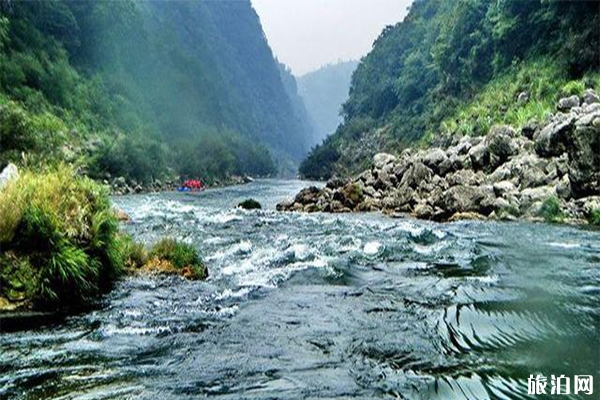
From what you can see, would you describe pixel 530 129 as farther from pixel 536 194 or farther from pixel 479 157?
pixel 536 194

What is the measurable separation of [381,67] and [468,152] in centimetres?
7653

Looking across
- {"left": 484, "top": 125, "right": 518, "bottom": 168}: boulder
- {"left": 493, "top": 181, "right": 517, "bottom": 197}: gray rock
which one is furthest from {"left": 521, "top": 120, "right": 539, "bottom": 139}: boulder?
{"left": 493, "top": 181, "right": 517, "bottom": 197}: gray rock

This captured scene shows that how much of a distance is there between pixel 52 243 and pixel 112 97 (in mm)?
74277

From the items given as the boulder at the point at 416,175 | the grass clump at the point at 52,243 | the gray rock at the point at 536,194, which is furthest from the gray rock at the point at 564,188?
the grass clump at the point at 52,243

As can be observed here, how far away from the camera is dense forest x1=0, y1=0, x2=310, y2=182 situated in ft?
140

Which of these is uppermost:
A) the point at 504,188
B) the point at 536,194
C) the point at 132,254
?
the point at 132,254

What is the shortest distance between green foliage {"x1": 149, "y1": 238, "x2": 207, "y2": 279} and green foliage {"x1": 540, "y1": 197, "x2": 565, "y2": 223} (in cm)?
1273

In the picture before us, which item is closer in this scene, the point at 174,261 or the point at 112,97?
the point at 174,261

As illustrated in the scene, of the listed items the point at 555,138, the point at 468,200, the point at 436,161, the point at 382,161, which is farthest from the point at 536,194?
the point at 382,161

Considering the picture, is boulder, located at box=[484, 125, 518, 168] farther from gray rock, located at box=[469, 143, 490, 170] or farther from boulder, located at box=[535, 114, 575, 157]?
boulder, located at box=[535, 114, 575, 157]

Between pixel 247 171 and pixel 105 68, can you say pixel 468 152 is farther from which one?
pixel 247 171

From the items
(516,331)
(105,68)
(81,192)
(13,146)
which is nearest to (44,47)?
(105,68)

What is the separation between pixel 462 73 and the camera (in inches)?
2292

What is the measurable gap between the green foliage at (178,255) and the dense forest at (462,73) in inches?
919
